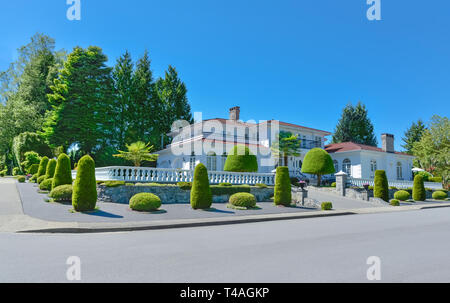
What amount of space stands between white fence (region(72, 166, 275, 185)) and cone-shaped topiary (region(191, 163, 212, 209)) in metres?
3.90

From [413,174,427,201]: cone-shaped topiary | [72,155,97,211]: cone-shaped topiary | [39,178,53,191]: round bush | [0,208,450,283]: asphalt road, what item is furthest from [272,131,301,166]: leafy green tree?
[0,208,450,283]: asphalt road

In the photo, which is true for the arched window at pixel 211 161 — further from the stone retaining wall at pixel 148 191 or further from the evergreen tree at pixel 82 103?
the evergreen tree at pixel 82 103

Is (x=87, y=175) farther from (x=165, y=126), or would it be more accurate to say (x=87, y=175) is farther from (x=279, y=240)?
(x=165, y=126)

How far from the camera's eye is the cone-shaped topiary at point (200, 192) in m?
16.2

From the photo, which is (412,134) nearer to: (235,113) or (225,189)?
(235,113)

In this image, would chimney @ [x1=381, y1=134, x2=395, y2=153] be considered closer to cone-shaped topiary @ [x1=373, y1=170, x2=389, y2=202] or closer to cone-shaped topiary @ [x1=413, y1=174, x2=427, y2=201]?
cone-shaped topiary @ [x1=413, y1=174, x2=427, y2=201]

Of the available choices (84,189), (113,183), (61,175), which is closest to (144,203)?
(84,189)

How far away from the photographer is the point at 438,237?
8.96 m

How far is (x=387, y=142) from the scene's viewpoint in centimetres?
4119

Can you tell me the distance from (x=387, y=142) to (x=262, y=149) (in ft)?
66.7

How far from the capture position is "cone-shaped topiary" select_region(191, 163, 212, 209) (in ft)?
53.1

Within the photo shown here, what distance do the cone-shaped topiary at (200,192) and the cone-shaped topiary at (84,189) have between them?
517 centimetres

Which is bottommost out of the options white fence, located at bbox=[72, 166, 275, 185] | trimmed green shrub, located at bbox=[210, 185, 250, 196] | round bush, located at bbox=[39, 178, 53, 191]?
trimmed green shrub, located at bbox=[210, 185, 250, 196]

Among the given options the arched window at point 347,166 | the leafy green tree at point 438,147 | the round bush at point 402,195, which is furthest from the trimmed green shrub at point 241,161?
the leafy green tree at point 438,147
